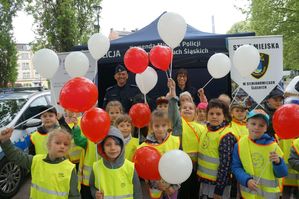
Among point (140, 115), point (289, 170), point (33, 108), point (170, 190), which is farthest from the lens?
point (33, 108)

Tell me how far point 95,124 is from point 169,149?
2.92 ft

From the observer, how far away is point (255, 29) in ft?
61.5

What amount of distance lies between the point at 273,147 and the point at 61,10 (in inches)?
489

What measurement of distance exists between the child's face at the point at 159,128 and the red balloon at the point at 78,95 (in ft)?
2.41

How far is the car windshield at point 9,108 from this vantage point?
18.2 ft

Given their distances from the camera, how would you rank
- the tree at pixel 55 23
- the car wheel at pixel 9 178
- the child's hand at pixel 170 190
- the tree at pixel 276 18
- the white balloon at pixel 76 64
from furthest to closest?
the tree at pixel 276 18 < the tree at pixel 55 23 < the car wheel at pixel 9 178 < the white balloon at pixel 76 64 < the child's hand at pixel 170 190

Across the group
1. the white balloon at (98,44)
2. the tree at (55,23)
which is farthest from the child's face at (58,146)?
the tree at (55,23)

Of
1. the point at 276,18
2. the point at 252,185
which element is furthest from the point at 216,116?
the point at 276,18

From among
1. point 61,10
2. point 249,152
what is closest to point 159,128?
point 249,152

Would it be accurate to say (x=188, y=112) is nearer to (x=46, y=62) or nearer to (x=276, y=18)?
(x=46, y=62)

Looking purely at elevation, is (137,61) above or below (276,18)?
below

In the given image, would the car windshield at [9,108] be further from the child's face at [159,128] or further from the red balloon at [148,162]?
the red balloon at [148,162]

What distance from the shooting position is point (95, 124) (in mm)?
2820

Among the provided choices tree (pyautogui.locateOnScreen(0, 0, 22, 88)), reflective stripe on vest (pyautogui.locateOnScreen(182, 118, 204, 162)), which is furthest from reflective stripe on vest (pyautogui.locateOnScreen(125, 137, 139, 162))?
tree (pyautogui.locateOnScreen(0, 0, 22, 88))
